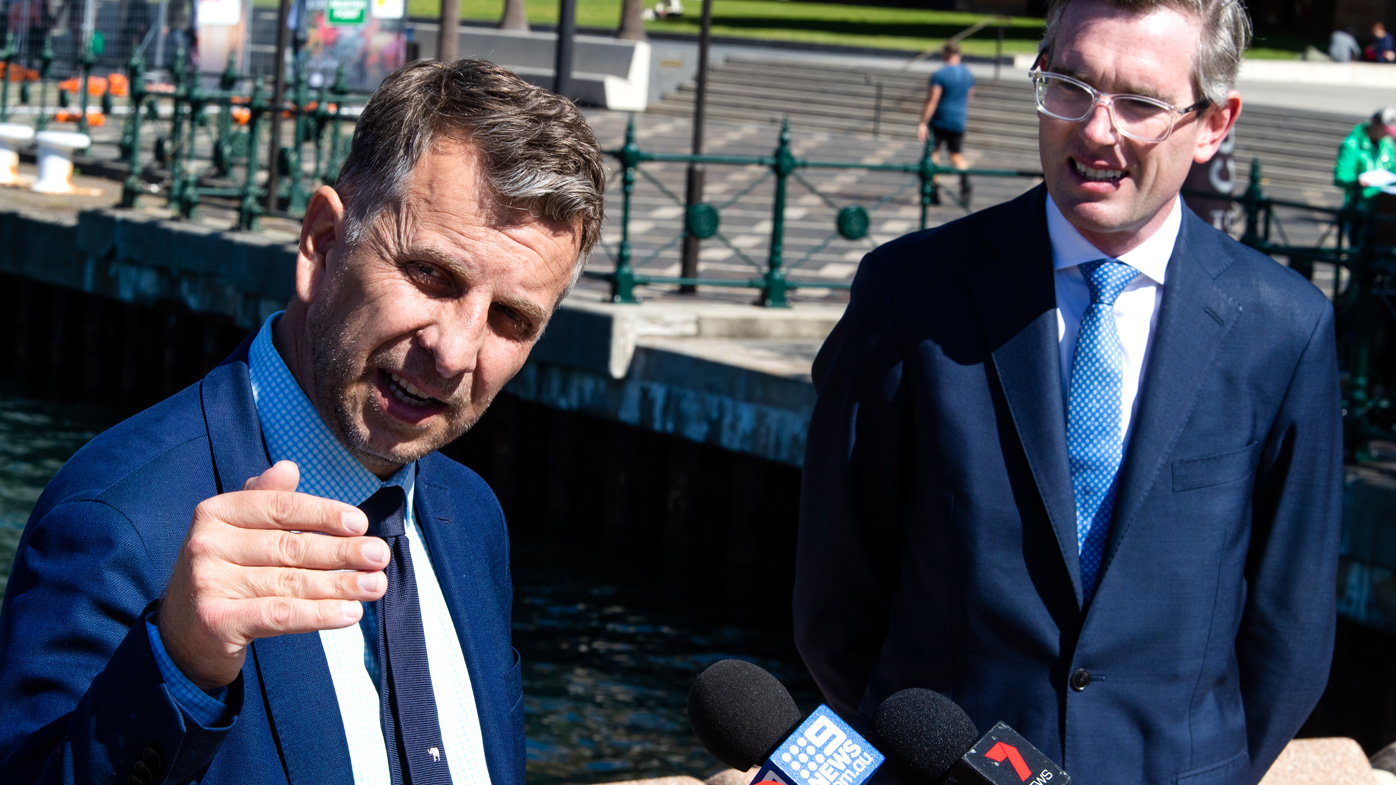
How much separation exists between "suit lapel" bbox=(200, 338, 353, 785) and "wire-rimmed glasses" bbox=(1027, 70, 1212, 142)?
1482 millimetres

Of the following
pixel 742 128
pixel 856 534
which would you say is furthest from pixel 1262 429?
pixel 742 128

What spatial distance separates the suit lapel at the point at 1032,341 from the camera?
253 cm

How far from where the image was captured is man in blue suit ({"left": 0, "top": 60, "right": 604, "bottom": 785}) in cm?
152

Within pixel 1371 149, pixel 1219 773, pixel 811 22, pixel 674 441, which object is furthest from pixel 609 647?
pixel 811 22

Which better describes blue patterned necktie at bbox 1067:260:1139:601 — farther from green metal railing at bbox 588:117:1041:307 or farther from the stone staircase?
the stone staircase

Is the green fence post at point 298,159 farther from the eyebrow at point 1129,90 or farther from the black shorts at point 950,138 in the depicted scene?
the eyebrow at point 1129,90

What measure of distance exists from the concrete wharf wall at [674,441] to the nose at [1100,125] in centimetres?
511

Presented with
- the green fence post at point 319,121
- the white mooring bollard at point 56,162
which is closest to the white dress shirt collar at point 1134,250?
the green fence post at point 319,121

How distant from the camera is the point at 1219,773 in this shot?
258 centimetres

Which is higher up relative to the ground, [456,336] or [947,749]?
[456,336]

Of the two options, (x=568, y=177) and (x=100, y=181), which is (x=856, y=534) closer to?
(x=568, y=177)

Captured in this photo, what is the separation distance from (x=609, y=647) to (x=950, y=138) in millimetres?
11861

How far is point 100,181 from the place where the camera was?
1927 cm

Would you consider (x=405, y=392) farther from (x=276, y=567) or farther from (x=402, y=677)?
(x=276, y=567)
